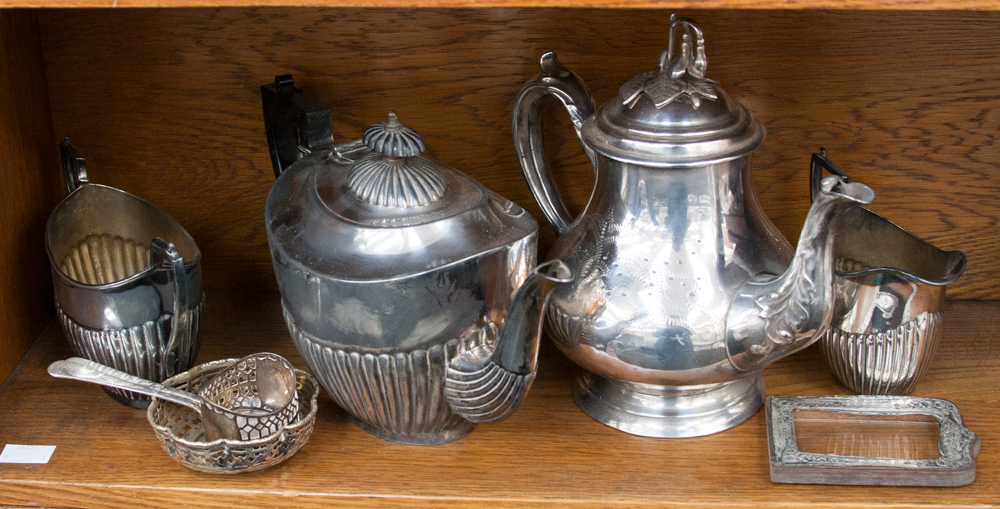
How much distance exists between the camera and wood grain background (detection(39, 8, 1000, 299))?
80 centimetres

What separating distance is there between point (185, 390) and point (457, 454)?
23 centimetres

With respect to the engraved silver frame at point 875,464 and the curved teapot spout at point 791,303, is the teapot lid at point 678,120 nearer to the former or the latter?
the curved teapot spout at point 791,303

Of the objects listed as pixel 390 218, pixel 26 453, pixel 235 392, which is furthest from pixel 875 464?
pixel 26 453

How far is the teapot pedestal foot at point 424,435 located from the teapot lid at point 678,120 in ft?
0.81

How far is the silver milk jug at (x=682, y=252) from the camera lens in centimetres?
62

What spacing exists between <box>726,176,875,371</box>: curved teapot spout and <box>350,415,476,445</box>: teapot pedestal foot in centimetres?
22

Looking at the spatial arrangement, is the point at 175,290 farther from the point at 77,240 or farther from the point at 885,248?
the point at 885,248

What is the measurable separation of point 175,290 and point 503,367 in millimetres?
279

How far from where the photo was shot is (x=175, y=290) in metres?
0.71

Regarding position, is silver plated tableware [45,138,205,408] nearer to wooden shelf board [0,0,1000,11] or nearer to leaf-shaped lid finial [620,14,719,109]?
wooden shelf board [0,0,1000,11]

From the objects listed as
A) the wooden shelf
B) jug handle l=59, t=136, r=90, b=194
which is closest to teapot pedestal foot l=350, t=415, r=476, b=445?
the wooden shelf

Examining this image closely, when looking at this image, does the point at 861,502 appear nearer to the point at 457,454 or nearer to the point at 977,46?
the point at 457,454

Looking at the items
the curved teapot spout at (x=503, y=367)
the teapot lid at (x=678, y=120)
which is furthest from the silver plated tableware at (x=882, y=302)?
→ the curved teapot spout at (x=503, y=367)

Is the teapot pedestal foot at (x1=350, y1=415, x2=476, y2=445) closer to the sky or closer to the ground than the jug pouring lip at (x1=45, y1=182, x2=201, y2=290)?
closer to the ground
